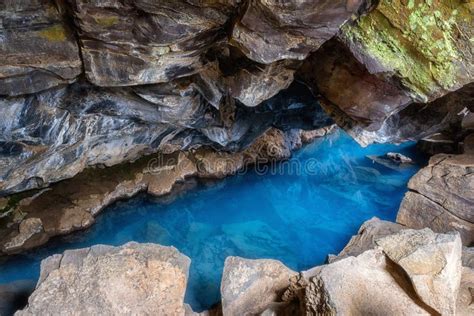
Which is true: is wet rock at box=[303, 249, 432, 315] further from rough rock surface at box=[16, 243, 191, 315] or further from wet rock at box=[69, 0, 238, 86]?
wet rock at box=[69, 0, 238, 86]

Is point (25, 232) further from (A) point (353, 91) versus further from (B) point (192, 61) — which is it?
(A) point (353, 91)

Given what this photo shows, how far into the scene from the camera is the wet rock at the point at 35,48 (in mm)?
4426

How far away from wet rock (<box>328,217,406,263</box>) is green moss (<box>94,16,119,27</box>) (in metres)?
7.33

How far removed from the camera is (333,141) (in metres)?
19.8

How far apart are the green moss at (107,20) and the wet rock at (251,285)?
4551mm

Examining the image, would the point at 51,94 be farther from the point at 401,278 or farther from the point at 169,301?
the point at 401,278

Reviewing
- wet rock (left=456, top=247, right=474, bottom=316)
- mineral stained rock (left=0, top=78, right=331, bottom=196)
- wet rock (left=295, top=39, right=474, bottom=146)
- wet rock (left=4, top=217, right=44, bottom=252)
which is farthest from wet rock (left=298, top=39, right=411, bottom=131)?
wet rock (left=4, top=217, right=44, bottom=252)

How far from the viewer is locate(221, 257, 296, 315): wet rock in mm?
6094

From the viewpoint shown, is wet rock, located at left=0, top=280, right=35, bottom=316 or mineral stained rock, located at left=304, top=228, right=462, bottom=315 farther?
wet rock, located at left=0, top=280, right=35, bottom=316

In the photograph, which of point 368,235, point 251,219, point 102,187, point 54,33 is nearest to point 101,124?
point 54,33

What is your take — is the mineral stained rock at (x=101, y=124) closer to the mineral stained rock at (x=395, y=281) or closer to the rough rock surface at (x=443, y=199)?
the rough rock surface at (x=443, y=199)

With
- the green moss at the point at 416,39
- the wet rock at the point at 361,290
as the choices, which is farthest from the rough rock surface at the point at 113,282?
the green moss at the point at 416,39

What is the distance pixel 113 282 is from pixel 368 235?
7154 millimetres

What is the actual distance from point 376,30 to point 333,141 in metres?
14.9
